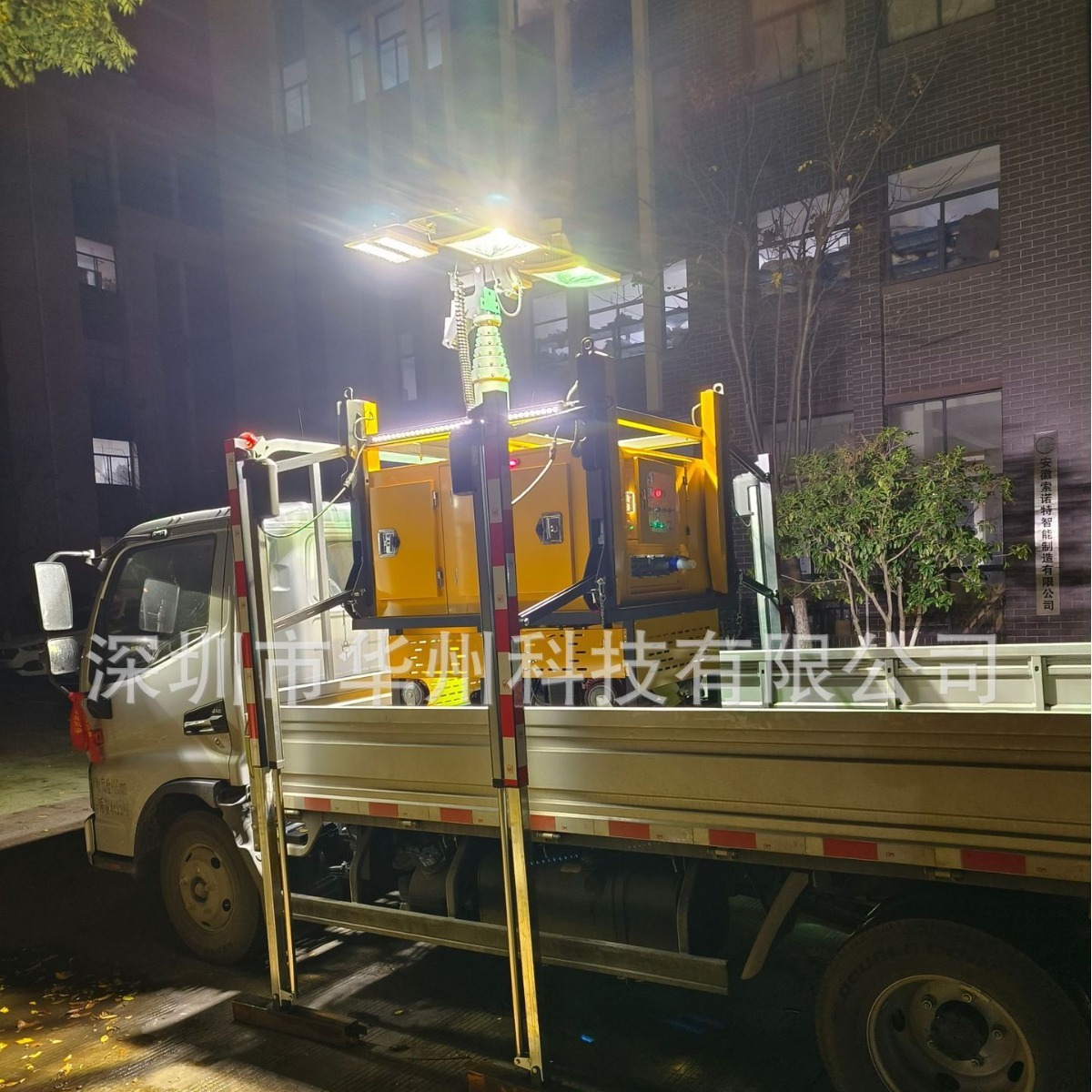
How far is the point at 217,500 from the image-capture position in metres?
25.3

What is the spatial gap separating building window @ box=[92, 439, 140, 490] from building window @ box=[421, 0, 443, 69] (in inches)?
525

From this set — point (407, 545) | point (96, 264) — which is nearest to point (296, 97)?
point (96, 264)

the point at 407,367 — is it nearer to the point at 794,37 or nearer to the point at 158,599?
the point at 794,37

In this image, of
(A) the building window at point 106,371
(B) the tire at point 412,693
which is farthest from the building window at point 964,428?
(A) the building window at point 106,371

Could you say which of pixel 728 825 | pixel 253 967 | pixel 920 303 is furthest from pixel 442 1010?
pixel 920 303

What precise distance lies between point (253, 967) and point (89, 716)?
177cm

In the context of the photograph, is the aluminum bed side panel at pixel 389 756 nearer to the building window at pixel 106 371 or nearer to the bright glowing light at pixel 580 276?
the bright glowing light at pixel 580 276

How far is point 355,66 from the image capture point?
61.2 ft

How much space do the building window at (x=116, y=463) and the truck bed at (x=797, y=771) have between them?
22.2 m

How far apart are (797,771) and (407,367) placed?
17551mm

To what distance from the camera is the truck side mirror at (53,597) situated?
14.9 ft

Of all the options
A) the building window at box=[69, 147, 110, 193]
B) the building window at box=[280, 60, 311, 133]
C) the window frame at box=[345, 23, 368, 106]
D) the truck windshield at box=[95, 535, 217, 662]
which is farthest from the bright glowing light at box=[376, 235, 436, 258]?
the building window at box=[69, 147, 110, 193]

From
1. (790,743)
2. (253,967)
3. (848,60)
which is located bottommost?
(253,967)

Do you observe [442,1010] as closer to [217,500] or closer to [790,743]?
[790,743]
